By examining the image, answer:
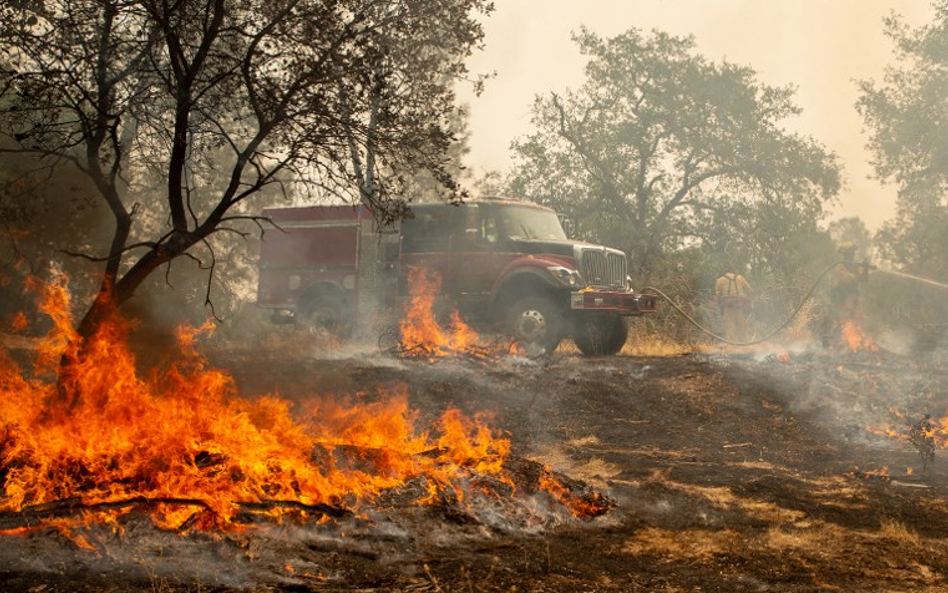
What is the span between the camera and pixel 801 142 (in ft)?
93.3

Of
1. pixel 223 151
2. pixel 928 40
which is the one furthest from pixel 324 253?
pixel 928 40

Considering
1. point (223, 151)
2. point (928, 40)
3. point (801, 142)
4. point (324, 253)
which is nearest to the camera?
point (324, 253)

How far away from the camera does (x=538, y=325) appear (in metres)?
15.1

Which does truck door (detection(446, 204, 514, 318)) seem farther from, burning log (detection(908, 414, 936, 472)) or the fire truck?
burning log (detection(908, 414, 936, 472))

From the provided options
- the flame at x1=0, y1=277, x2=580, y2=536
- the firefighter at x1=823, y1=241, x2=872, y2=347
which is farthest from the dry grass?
the firefighter at x1=823, y1=241, x2=872, y2=347

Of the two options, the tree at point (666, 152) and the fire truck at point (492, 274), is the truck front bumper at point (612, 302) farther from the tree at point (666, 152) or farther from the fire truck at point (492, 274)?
the tree at point (666, 152)

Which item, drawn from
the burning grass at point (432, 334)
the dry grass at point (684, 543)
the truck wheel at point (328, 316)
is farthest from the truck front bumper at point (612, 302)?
the dry grass at point (684, 543)

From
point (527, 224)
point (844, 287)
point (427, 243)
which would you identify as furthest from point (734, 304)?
point (427, 243)

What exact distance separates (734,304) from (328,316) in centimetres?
888

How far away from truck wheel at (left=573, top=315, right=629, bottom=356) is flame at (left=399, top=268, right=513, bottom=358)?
1.58 metres

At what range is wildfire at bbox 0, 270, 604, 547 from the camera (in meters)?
5.86

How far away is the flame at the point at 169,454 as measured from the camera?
5.86m

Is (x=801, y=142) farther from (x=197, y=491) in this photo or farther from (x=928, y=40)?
(x=197, y=491)

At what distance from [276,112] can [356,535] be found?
3.96 metres
